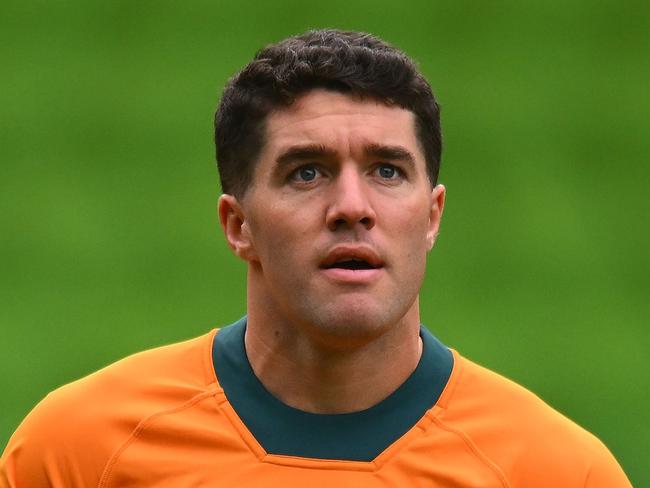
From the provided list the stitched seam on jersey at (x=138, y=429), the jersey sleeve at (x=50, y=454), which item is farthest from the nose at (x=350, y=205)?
the jersey sleeve at (x=50, y=454)

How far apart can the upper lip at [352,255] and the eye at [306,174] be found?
0.17 metres

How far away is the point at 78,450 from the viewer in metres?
3.42

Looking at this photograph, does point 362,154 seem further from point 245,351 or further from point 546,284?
point 546,284

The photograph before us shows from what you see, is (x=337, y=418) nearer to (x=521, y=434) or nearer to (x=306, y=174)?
(x=521, y=434)

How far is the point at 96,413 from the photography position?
3.48 meters

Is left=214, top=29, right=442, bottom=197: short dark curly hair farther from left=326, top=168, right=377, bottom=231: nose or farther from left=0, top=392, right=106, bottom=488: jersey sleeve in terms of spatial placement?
left=0, top=392, right=106, bottom=488: jersey sleeve

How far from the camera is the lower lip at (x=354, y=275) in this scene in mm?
3221

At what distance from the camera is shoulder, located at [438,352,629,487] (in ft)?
10.6

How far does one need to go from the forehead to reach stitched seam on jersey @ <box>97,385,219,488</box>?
54cm

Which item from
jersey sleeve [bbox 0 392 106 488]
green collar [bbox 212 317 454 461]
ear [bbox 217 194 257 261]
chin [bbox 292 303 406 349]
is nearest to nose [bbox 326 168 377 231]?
chin [bbox 292 303 406 349]

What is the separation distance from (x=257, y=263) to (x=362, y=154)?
0.37m

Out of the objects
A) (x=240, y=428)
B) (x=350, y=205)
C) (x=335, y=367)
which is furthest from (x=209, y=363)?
(x=350, y=205)

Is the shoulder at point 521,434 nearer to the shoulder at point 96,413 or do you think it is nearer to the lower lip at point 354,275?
the lower lip at point 354,275

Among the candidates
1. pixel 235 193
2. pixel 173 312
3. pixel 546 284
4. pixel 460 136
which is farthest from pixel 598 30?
pixel 235 193
